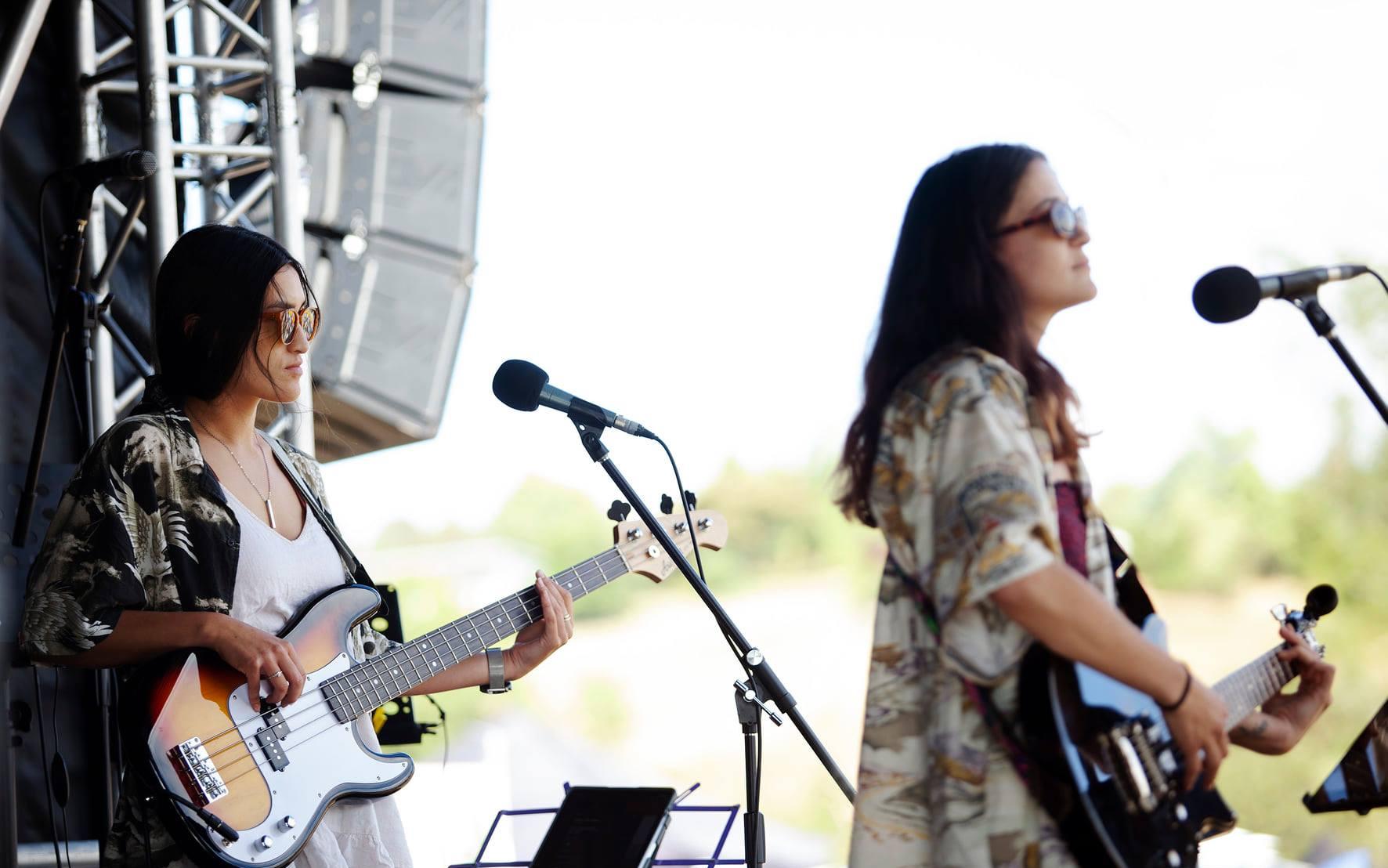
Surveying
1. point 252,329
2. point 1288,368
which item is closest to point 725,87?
point 1288,368

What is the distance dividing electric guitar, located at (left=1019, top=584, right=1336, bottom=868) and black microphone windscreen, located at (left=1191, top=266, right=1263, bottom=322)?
2.17 feet

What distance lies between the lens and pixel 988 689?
1301mm

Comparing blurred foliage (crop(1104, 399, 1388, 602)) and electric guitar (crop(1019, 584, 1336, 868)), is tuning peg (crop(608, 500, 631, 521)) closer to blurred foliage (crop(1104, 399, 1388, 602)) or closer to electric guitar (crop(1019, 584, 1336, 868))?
electric guitar (crop(1019, 584, 1336, 868))

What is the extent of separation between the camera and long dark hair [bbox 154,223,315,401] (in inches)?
76.6

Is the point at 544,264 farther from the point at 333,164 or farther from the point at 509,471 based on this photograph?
the point at 333,164

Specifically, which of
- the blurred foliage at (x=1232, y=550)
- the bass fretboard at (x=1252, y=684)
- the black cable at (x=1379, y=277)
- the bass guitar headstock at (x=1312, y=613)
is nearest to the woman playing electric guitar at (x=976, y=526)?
the bass fretboard at (x=1252, y=684)

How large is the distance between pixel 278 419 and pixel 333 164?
112 centimetres

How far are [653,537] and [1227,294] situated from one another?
124 centimetres

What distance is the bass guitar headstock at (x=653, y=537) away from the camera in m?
2.55

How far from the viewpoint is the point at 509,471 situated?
18078mm

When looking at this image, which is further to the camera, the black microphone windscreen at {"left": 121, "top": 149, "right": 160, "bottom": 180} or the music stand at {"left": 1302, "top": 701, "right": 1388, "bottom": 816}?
the black microphone windscreen at {"left": 121, "top": 149, "right": 160, "bottom": 180}

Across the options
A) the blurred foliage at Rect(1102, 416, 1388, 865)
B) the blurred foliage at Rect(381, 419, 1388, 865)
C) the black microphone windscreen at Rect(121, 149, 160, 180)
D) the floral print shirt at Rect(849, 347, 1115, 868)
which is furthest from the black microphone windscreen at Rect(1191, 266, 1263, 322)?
the blurred foliage at Rect(1102, 416, 1388, 865)

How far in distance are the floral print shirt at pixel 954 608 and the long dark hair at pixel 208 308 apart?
108 centimetres

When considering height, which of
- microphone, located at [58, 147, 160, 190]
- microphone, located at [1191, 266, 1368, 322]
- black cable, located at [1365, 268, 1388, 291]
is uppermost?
black cable, located at [1365, 268, 1388, 291]
